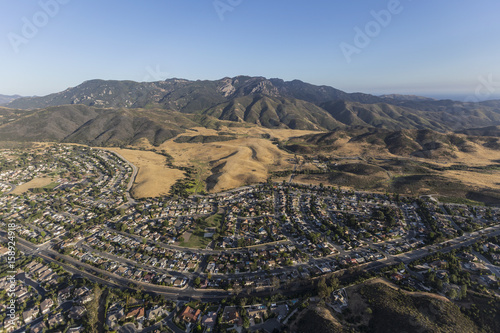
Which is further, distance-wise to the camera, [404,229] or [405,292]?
[404,229]

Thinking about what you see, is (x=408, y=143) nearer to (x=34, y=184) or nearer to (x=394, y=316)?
(x=394, y=316)

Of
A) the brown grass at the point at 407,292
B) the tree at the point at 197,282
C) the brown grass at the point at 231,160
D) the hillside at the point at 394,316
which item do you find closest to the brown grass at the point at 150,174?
the brown grass at the point at 231,160

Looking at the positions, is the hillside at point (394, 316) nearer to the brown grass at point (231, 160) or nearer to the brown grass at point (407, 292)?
the brown grass at point (407, 292)

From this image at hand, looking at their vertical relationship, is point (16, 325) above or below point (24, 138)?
below

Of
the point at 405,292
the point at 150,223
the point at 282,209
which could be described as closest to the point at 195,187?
the point at 150,223

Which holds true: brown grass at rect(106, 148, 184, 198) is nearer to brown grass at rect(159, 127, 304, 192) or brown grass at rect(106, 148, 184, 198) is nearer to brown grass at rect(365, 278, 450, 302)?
brown grass at rect(159, 127, 304, 192)

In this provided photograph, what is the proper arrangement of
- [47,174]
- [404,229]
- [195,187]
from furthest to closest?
1. [47,174]
2. [195,187]
3. [404,229]

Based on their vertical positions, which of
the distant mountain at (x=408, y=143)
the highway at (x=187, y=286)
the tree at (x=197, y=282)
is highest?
the distant mountain at (x=408, y=143)

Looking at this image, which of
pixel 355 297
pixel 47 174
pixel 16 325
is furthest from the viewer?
pixel 47 174

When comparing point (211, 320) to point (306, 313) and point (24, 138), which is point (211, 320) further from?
point (24, 138)
